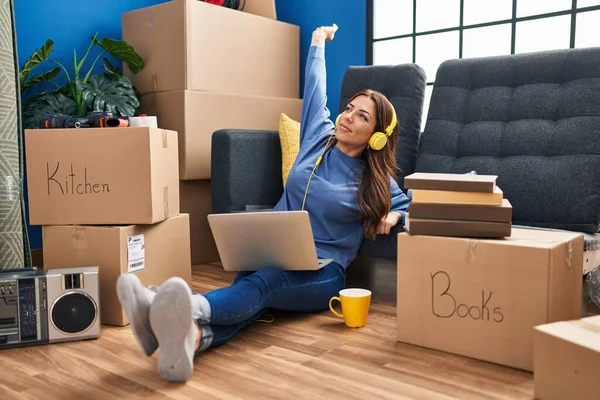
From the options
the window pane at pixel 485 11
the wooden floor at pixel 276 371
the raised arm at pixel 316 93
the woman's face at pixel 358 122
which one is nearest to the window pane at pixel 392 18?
the window pane at pixel 485 11

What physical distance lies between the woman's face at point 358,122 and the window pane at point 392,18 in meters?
1.51

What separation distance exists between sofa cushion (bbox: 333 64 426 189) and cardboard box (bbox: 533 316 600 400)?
1203 mm

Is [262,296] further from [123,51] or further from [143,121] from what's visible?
[123,51]

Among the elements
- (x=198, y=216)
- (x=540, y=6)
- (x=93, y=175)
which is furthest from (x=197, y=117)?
(x=540, y=6)

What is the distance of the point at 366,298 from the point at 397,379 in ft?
1.34

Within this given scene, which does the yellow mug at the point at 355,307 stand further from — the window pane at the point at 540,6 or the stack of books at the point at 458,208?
the window pane at the point at 540,6

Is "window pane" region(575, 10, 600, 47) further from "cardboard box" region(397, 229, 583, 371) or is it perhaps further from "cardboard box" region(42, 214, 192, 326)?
"cardboard box" region(42, 214, 192, 326)

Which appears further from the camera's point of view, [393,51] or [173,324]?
[393,51]

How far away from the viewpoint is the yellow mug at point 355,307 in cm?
175

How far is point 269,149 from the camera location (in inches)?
98.8

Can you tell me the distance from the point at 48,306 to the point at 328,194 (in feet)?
3.04

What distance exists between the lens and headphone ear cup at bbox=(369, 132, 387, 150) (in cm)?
195

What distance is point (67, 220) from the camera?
→ 1845mm

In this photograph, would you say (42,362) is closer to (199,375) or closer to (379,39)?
(199,375)
